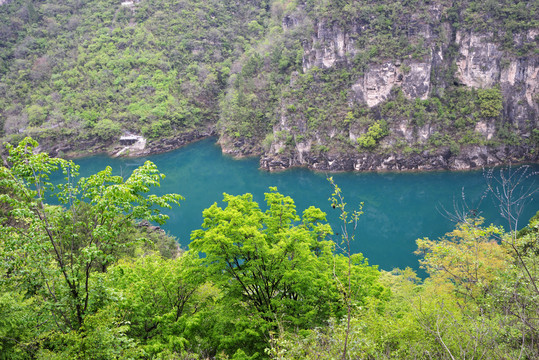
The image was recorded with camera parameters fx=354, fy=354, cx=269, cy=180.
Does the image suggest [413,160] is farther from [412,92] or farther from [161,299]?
[161,299]

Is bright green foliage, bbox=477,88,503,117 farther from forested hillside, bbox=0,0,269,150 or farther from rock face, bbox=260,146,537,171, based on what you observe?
forested hillside, bbox=0,0,269,150

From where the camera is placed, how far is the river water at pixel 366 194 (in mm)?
29047

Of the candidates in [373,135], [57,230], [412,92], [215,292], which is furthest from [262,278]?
[412,92]

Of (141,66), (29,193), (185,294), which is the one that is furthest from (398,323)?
(141,66)

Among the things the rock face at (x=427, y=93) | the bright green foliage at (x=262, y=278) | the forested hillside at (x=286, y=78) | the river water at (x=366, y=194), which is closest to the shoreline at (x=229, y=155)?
the rock face at (x=427, y=93)

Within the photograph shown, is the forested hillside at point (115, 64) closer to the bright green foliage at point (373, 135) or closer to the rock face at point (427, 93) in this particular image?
the rock face at point (427, 93)

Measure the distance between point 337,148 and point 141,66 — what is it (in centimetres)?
4039

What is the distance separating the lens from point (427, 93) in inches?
1706

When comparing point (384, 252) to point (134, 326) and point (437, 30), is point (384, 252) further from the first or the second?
point (437, 30)

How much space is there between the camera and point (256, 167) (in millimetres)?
46625

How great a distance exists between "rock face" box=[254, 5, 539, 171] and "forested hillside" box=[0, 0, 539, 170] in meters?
0.14

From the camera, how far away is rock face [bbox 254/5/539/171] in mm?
40469

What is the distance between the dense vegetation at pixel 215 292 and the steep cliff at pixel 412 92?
107 ft

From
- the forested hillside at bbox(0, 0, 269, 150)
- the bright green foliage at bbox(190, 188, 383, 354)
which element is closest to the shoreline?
the forested hillside at bbox(0, 0, 269, 150)
